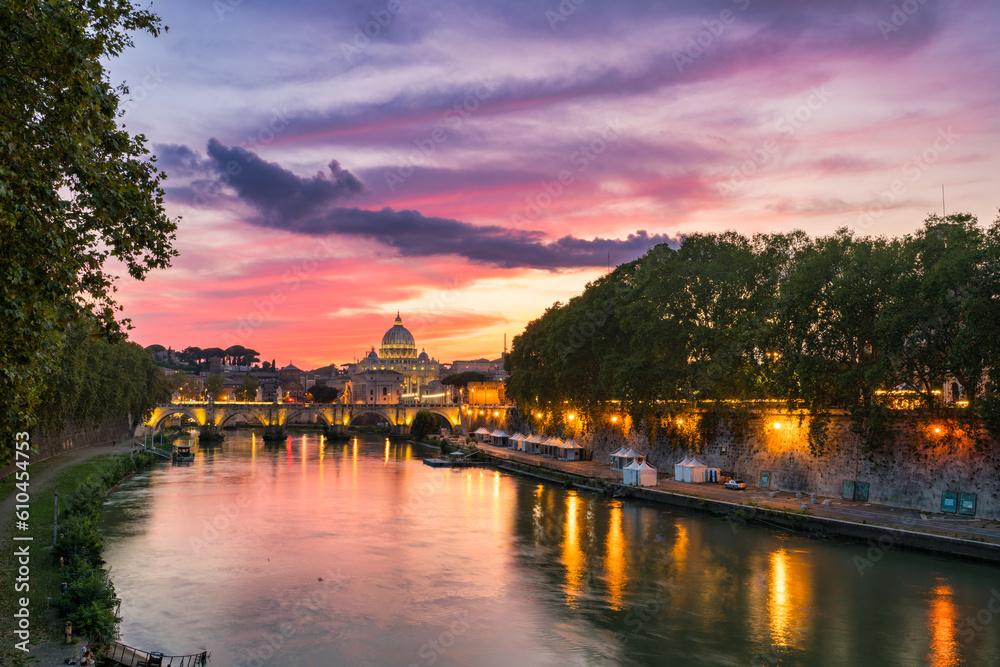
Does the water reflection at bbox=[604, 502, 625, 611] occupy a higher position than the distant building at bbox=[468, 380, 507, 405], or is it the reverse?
the distant building at bbox=[468, 380, 507, 405]

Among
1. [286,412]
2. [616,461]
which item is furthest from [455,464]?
[286,412]

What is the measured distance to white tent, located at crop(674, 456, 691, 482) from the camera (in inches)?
2076

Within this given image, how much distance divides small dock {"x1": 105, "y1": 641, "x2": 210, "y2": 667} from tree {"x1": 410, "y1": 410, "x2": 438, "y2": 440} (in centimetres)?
9335

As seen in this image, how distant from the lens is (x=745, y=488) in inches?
1895

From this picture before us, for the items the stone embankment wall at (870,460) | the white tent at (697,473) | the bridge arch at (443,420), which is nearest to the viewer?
the stone embankment wall at (870,460)

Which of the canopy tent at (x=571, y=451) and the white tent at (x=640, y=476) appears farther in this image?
the canopy tent at (x=571, y=451)

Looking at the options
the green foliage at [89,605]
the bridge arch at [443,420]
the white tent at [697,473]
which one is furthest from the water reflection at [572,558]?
the bridge arch at [443,420]

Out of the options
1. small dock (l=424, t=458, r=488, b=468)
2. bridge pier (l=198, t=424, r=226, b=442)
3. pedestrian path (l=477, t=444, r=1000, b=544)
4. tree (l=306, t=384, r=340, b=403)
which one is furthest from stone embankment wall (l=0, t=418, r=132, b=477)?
tree (l=306, t=384, r=340, b=403)

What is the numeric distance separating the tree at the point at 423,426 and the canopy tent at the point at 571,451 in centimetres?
4199

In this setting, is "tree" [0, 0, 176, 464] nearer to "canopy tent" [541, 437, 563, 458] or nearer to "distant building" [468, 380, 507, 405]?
"canopy tent" [541, 437, 563, 458]

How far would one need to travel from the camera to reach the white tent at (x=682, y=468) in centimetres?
5273

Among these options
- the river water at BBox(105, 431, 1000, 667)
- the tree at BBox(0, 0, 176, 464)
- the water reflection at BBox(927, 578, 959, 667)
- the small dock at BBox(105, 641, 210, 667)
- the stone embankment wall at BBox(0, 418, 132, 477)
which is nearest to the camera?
the tree at BBox(0, 0, 176, 464)

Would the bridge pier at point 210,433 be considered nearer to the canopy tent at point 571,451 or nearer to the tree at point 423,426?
the tree at point 423,426

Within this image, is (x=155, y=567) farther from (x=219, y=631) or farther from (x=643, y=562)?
(x=643, y=562)
